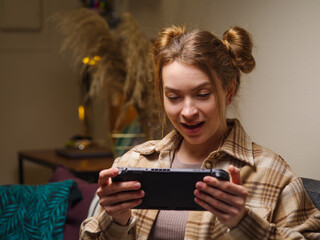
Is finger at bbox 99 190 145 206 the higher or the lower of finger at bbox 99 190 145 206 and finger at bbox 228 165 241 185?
the lower

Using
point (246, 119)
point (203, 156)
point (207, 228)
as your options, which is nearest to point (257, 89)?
point (246, 119)

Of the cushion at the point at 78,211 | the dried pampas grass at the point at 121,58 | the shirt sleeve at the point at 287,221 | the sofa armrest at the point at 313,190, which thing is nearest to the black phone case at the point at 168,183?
the shirt sleeve at the point at 287,221

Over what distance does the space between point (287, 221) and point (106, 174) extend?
468 millimetres

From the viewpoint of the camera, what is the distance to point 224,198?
3.35 ft

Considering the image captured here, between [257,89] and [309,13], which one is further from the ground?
[309,13]

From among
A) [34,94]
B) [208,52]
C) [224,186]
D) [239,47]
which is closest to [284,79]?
[239,47]

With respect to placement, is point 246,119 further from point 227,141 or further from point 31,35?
point 31,35

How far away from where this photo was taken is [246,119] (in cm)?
178

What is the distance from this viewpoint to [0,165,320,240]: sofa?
1606mm

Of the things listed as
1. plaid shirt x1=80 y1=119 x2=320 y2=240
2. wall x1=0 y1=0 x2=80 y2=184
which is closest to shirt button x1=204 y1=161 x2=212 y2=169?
plaid shirt x1=80 y1=119 x2=320 y2=240

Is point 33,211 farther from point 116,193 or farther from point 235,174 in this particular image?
point 235,174

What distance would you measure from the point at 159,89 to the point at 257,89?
0.47 m

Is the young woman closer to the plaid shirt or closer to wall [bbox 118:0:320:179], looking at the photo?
the plaid shirt

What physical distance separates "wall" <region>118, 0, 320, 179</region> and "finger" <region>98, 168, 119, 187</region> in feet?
2.04
